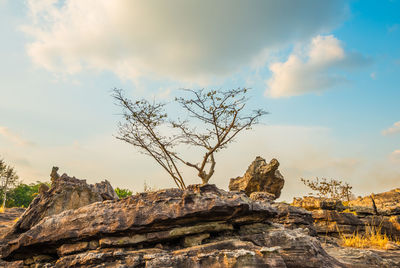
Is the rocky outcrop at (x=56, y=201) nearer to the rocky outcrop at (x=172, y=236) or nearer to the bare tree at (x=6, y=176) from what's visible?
the rocky outcrop at (x=172, y=236)

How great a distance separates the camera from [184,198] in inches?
211

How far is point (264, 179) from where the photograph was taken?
16.9 m

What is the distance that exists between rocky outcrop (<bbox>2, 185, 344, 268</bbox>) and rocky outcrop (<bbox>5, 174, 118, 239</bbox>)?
202 centimetres

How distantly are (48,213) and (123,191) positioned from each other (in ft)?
60.2

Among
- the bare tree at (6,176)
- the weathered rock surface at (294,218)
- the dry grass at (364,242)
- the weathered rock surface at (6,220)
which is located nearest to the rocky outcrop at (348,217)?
the dry grass at (364,242)

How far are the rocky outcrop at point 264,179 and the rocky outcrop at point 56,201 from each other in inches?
395

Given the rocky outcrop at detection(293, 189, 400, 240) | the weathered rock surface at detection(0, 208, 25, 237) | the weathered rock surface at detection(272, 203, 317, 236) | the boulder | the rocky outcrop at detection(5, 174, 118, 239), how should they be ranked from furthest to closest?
the weathered rock surface at detection(0, 208, 25, 237)
the boulder
the rocky outcrop at detection(293, 189, 400, 240)
the weathered rock surface at detection(272, 203, 317, 236)
the rocky outcrop at detection(5, 174, 118, 239)

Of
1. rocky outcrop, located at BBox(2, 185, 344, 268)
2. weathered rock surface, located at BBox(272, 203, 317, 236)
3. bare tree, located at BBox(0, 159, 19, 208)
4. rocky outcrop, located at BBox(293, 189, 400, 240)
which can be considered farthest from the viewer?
bare tree, located at BBox(0, 159, 19, 208)

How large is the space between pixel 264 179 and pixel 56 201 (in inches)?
485

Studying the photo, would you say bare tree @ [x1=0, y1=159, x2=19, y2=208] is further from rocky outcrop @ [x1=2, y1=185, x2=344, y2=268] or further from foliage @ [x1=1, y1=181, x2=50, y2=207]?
rocky outcrop @ [x1=2, y1=185, x2=344, y2=268]

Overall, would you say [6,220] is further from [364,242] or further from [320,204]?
[364,242]

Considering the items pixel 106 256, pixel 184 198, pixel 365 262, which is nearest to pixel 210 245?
pixel 184 198

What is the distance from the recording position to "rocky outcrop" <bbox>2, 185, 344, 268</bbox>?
15.0 feet

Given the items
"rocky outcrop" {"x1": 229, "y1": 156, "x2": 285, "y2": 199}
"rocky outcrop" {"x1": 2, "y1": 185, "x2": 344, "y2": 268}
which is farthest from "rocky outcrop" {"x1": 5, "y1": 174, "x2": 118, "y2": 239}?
"rocky outcrop" {"x1": 229, "y1": 156, "x2": 285, "y2": 199}
